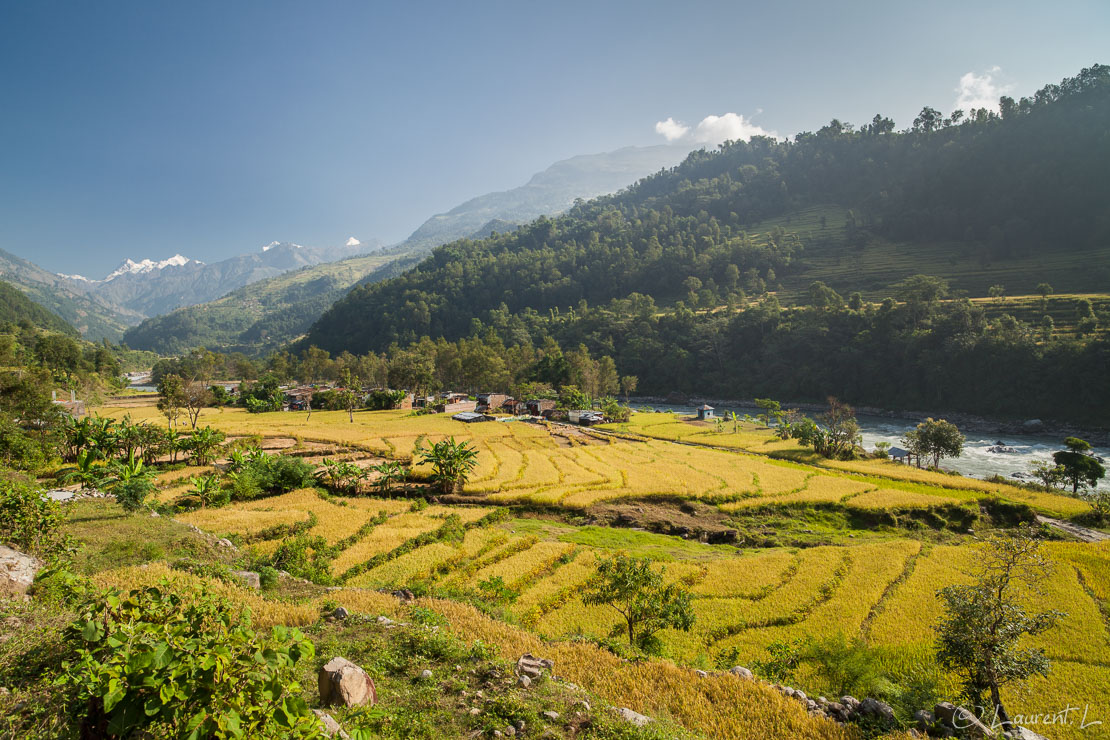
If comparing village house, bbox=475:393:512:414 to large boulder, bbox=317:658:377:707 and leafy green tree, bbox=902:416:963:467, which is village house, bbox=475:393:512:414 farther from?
large boulder, bbox=317:658:377:707

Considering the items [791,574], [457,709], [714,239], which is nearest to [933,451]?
[791,574]

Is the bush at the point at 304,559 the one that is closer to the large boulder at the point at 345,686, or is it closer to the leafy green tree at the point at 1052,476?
the large boulder at the point at 345,686

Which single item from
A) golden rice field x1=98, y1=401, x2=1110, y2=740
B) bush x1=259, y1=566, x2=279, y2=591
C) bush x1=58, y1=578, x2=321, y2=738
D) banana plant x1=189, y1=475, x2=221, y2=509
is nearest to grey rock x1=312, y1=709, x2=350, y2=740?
bush x1=58, y1=578, x2=321, y2=738

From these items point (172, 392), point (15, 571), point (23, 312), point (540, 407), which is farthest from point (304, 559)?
point (23, 312)

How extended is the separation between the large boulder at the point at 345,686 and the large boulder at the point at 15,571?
705 cm

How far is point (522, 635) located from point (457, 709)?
4.18m

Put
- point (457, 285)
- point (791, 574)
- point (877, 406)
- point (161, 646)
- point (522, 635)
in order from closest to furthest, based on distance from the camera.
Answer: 1. point (161, 646)
2. point (522, 635)
3. point (791, 574)
4. point (877, 406)
5. point (457, 285)

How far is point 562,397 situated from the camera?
75.6 metres

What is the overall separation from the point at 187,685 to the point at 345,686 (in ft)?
13.8

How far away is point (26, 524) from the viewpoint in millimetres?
11312

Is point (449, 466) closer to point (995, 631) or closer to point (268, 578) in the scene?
point (268, 578)

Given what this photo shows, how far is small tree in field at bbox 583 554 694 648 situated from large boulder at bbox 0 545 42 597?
12969 mm

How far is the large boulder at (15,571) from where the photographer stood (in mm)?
9133

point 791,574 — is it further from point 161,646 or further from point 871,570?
point 161,646
